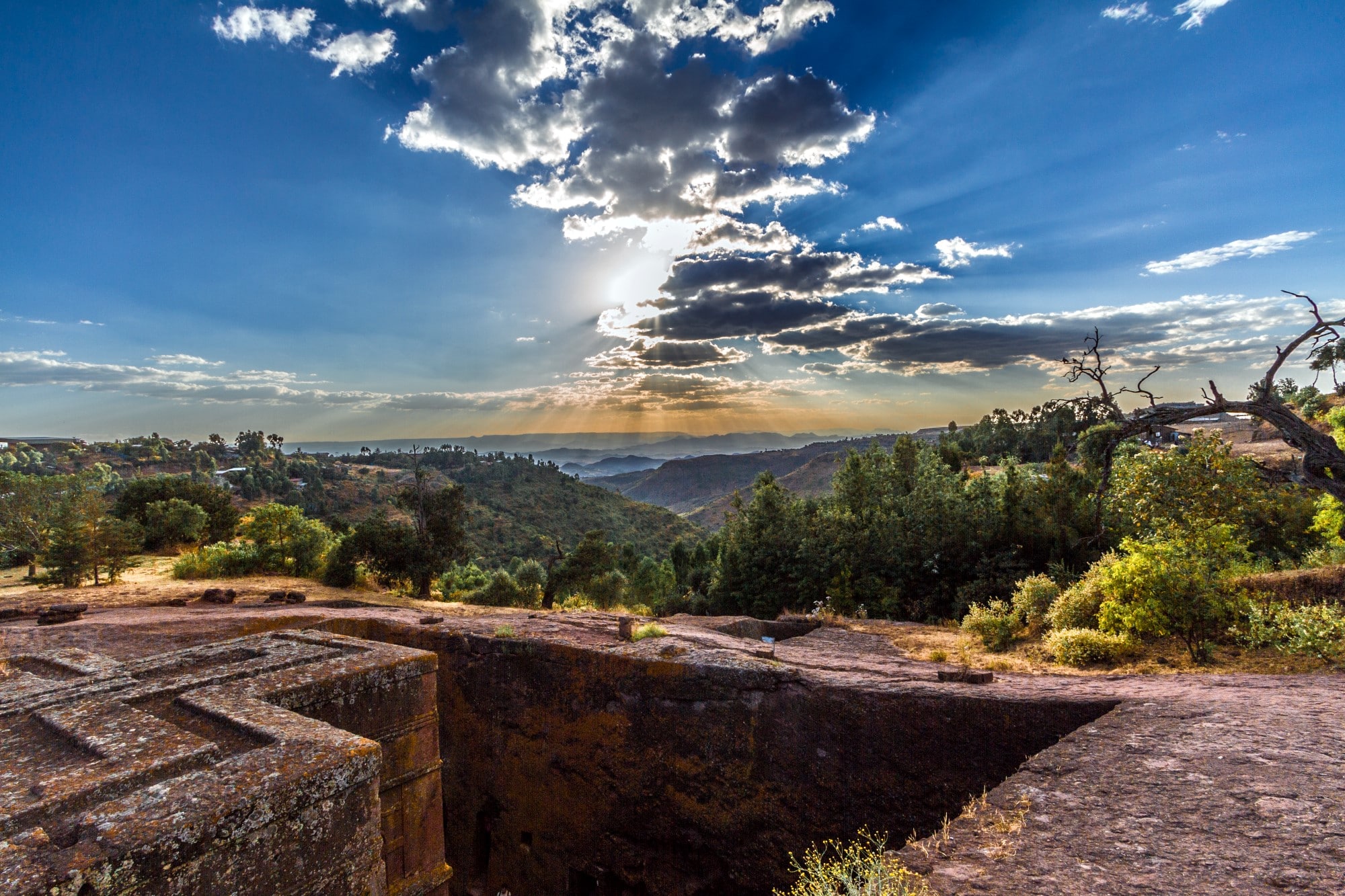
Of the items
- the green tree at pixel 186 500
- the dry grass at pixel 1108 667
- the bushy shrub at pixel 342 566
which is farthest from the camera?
the green tree at pixel 186 500

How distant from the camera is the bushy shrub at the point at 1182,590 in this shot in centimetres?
718

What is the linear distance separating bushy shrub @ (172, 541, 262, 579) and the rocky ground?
2016cm

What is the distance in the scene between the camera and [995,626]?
9.71 metres

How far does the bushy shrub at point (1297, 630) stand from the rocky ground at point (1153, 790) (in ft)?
2.04

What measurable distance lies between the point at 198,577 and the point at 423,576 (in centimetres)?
761

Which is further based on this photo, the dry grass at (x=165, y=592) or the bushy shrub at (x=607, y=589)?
the bushy shrub at (x=607, y=589)

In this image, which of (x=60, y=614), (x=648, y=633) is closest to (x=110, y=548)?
(x=60, y=614)

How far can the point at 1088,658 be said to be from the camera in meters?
7.49

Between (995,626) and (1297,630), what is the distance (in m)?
3.74

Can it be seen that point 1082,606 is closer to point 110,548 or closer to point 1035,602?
point 1035,602

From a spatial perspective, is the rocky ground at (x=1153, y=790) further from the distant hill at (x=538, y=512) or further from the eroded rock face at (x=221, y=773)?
the distant hill at (x=538, y=512)

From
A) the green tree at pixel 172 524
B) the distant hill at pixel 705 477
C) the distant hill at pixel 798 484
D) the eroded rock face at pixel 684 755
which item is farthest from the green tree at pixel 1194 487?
the distant hill at pixel 705 477

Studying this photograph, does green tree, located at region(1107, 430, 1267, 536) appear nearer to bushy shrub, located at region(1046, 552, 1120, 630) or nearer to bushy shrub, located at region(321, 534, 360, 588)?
bushy shrub, located at region(1046, 552, 1120, 630)

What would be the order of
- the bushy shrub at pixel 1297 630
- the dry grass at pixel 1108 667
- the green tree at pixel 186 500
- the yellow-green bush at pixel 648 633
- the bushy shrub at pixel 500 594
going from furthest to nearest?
the bushy shrub at pixel 500 594 → the green tree at pixel 186 500 → the yellow-green bush at pixel 648 633 → the dry grass at pixel 1108 667 → the bushy shrub at pixel 1297 630
